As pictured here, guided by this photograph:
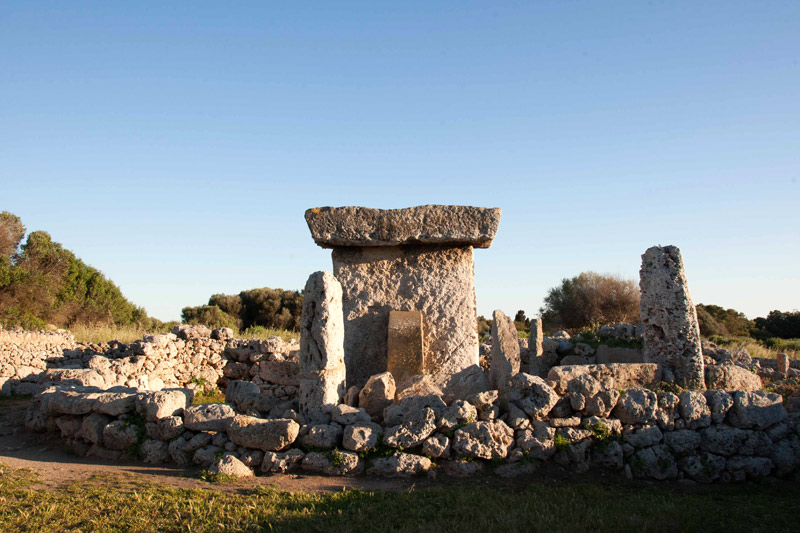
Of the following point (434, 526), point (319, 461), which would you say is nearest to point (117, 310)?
point (319, 461)

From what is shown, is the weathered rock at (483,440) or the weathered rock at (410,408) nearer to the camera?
the weathered rock at (483,440)

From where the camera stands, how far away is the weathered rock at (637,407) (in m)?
6.13

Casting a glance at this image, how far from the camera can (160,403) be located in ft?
21.3

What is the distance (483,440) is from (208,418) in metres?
2.98

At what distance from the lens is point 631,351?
1036 centimetres

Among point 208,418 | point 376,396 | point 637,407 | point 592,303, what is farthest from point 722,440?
point 592,303

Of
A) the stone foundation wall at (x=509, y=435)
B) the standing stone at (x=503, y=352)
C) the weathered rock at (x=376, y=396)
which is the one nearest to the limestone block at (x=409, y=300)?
the standing stone at (x=503, y=352)

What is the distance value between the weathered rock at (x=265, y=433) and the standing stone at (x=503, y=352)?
2.77m

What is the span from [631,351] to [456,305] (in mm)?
3777

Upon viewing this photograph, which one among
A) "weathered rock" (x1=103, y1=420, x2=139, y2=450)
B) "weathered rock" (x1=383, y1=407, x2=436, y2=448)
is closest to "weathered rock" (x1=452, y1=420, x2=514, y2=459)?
"weathered rock" (x1=383, y1=407, x2=436, y2=448)

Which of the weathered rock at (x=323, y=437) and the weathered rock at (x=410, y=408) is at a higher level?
the weathered rock at (x=410, y=408)

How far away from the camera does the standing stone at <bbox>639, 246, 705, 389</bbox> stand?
757cm

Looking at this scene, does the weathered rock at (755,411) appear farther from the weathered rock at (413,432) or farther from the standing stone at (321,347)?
the standing stone at (321,347)

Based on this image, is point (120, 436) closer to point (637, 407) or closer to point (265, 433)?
point (265, 433)
